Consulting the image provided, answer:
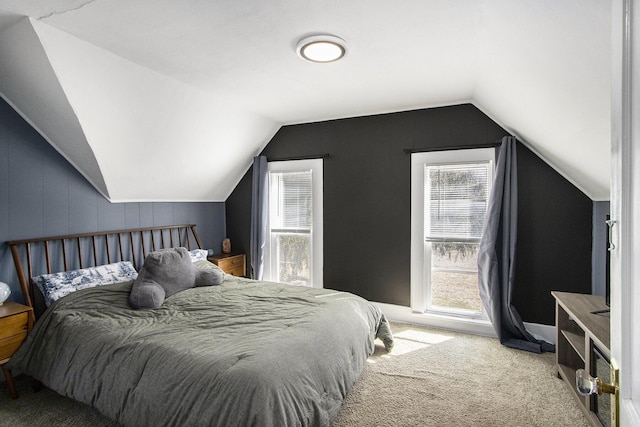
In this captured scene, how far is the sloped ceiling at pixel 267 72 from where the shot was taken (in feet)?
6.09

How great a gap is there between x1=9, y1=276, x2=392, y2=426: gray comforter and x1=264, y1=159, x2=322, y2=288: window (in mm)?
1549

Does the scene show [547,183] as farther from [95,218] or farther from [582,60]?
[95,218]

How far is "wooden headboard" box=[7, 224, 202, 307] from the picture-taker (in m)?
2.74

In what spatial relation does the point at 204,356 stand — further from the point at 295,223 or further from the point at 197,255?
the point at 295,223

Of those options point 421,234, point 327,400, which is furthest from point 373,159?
point 327,400

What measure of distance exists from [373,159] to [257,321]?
95.1 inches

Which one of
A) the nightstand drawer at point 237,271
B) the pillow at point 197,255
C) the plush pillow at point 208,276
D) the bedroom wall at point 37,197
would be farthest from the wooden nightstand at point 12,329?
the nightstand drawer at point 237,271

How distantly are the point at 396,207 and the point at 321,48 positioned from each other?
2.08m

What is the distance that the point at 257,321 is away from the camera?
2.37 m

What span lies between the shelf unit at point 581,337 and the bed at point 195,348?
1339 mm

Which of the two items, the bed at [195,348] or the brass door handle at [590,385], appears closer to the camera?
the brass door handle at [590,385]

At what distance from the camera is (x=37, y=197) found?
9.32ft

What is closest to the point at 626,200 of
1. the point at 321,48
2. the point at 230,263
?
the point at 321,48

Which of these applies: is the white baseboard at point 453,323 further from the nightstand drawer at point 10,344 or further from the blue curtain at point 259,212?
the nightstand drawer at point 10,344
